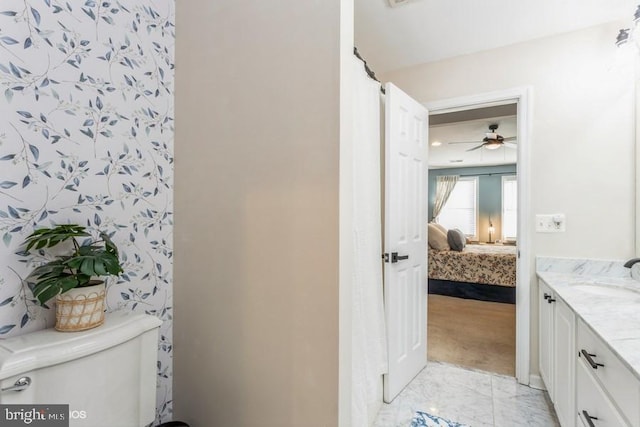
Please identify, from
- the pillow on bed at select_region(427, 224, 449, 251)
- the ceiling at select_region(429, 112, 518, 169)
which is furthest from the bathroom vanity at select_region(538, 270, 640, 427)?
the pillow on bed at select_region(427, 224, 449, 251)

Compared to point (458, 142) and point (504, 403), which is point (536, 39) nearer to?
point (504, 403)

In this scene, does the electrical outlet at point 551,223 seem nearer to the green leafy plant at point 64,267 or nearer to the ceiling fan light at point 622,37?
the ceiling fan light at point 622,37

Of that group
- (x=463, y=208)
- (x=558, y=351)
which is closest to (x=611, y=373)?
(x=558, y=351)

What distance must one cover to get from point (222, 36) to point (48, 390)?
1426 millimetres

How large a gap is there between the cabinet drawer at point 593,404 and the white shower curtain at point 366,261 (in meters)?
0.92

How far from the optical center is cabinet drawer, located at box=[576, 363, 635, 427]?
0.93m

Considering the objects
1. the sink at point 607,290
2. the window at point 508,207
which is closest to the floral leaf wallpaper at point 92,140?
the sink at point 607,290

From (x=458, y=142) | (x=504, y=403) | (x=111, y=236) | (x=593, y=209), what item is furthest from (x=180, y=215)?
(x=458, y=142)

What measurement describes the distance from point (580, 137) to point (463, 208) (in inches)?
246

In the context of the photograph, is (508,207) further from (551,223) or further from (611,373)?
(611,373)

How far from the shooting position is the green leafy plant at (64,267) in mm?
905

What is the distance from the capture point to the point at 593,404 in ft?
3.61

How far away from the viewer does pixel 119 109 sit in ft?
4.11

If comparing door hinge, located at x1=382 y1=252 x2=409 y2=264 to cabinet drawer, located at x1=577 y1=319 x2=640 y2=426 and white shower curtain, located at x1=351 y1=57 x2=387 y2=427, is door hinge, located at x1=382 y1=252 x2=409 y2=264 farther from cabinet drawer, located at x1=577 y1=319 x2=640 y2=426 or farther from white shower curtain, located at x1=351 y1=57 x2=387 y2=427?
cabinet drawer, located at x1=577 y1=319 x2=640 y2=426
